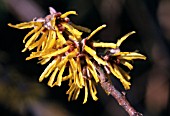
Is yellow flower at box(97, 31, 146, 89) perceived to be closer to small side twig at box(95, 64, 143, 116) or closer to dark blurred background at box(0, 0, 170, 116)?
small side twig at box(95, 64, 143, 116)

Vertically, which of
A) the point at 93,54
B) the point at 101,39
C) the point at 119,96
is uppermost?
the point at 101,39

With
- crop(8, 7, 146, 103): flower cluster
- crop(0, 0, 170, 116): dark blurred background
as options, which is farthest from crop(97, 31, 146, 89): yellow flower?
crop(0, 0, 170, 116): dark blurred background

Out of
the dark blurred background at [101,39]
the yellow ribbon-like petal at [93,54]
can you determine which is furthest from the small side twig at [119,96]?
the dark blurred background at [101,39]

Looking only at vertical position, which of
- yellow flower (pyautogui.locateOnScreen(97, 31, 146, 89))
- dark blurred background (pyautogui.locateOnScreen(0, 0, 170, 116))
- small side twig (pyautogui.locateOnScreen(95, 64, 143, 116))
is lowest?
small side twig (pyautogui.locateOnScreen(95, 64, 143, 116))

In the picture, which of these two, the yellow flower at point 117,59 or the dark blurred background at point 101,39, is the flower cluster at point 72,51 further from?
the dark blurred background at point 101,39

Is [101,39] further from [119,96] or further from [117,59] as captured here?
[119,96]

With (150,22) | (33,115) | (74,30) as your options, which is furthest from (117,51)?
(33,115)

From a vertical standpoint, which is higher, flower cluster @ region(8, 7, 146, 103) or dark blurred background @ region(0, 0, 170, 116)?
dark blurred background @ region(0, 0, 170, 116)

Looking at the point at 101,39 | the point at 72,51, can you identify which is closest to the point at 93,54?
the point at 72,51

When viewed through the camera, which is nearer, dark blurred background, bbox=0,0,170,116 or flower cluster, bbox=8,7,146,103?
flower cluster, bbox=8,7,146,103

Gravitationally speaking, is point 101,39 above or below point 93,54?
above
